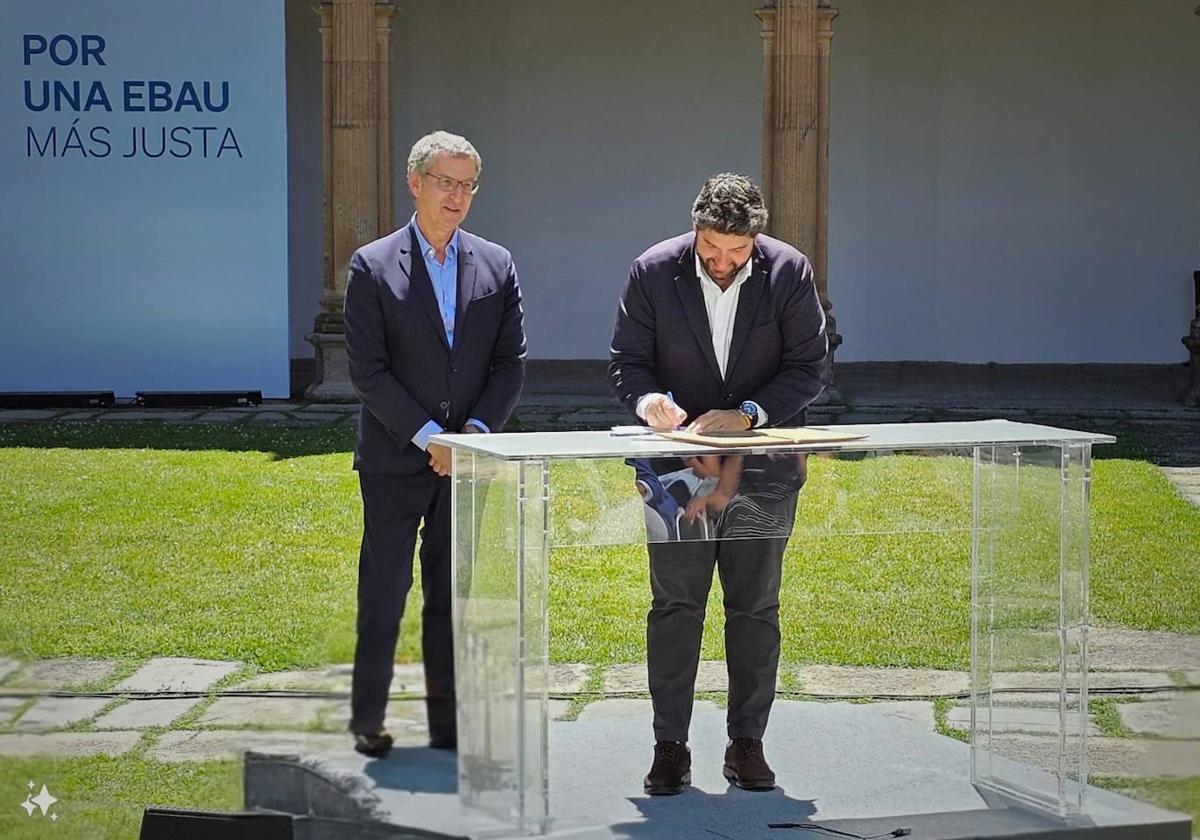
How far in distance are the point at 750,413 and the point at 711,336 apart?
266 mm

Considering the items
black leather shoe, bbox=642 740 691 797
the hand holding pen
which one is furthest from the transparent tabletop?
black leather shoe, bbox=642 740 691 797

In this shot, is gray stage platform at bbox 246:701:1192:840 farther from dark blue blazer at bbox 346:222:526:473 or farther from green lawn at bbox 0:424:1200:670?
dark blue blazer at bbox 346:222:526:473

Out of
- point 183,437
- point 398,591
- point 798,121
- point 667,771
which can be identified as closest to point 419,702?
point 398,591

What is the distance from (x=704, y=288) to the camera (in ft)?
15.0

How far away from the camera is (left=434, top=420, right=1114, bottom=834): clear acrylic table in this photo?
396 centimetres

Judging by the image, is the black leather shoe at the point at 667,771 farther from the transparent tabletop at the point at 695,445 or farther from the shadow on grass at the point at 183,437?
the shadow on grass at the point at 183,437

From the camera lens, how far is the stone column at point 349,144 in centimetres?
1296

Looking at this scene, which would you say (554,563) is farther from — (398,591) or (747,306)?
(398,591)

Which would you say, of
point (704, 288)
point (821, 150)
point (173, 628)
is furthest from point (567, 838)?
point (821, 150)

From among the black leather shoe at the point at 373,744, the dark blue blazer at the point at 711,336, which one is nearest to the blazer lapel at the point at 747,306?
the dark blue blazer at the point at 711,336

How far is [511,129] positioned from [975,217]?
4193 millimetres

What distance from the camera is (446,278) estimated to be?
4.53 meters

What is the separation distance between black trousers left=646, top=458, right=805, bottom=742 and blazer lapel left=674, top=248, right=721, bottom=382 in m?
0.54

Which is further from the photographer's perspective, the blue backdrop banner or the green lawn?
the blue backdrop banner
